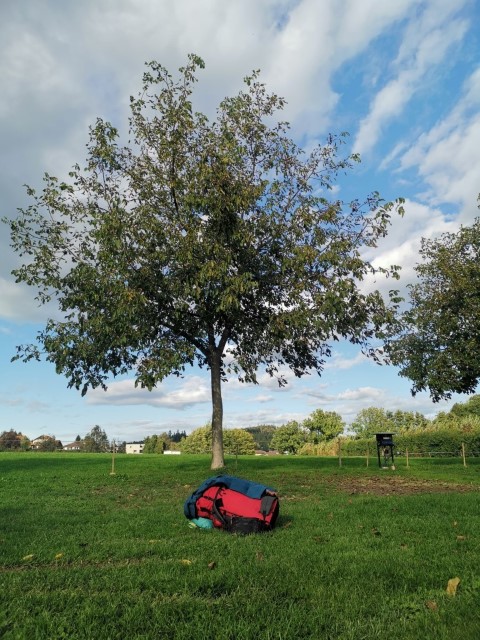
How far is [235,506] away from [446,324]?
22417 mm

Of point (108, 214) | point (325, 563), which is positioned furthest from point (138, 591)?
point (108, 214)

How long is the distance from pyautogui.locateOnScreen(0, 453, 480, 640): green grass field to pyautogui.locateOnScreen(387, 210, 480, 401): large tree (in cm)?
1806

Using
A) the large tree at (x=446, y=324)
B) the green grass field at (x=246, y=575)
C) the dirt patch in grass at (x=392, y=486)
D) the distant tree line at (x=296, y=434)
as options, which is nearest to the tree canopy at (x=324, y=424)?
the distant tree line at (x=296, y=434)

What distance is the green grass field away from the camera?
13.0ft

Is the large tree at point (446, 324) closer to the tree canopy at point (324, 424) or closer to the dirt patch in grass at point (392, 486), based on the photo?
the dirt patch in grass at point (392, 486)

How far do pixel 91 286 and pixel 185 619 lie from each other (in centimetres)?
1733

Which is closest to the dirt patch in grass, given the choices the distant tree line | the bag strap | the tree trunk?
the tree trunk

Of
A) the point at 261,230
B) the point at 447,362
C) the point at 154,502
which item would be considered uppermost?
the point at 261,230

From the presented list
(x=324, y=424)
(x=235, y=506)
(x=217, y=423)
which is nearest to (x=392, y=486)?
(x=217, y=423)

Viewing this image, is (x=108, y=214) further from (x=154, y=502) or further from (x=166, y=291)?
(x=154, y=502)

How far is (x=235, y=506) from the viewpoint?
824cm

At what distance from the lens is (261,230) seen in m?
21.1

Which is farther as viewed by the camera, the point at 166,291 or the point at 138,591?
the point at 166,291

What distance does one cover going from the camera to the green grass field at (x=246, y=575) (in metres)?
3.96
